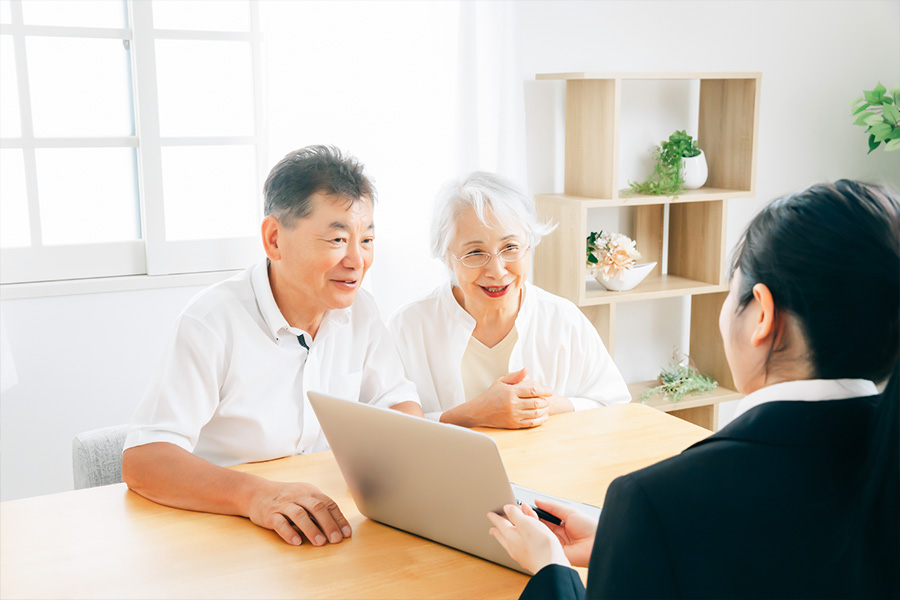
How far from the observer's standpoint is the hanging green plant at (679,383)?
336 cm

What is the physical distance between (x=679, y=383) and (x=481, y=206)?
5.42 feet

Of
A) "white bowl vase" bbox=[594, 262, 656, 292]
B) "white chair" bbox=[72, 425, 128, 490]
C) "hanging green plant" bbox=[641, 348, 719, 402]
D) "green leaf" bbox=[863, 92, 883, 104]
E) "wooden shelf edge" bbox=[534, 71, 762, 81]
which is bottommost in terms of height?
"hanging green plant" bbox=[641, 348, 719, 402]

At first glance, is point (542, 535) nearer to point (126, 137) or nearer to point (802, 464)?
point (802, 464)

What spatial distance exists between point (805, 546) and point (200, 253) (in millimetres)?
2502

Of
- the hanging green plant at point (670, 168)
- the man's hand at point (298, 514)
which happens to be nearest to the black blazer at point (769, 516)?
the man's hand at point (298, 514)

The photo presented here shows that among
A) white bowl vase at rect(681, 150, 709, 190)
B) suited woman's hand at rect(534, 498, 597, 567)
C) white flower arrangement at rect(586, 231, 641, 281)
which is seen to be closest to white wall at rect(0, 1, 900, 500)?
white flower arrangement at rect(586, 231, 641, 281)

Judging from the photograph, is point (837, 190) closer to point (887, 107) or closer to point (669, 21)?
point (669, 21)

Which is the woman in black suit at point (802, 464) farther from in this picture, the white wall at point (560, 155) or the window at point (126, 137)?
the window at point (126, 137)

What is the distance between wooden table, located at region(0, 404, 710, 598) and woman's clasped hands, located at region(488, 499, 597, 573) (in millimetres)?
87

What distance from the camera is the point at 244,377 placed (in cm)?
175

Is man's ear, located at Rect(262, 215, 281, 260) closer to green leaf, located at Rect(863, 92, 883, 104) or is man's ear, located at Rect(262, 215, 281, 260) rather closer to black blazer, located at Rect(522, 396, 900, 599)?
black blazer, located at Rect(522, 396, 900, 599)

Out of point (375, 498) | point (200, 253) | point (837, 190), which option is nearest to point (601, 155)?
point (200, 253)

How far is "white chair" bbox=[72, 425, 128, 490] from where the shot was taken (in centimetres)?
194

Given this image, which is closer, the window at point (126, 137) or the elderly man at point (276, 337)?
the elderly man at point (276, 337)
